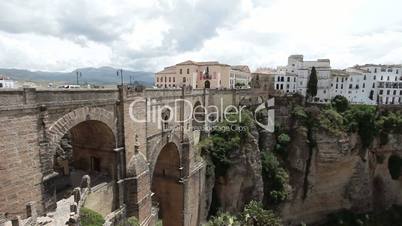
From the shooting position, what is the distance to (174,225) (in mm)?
24953

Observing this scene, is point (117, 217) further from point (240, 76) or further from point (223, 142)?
point (240, 76)

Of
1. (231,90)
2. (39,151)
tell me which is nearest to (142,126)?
(39,151)

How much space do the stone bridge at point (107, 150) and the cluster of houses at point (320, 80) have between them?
24077 mm

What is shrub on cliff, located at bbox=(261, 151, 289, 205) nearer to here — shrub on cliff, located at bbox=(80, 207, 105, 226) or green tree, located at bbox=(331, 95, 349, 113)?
green tree, located at bbox=(331, 95, 349, 113)

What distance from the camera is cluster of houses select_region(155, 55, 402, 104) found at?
53.1 m

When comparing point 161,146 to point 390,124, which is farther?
point 390,124

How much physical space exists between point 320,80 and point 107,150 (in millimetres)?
47628

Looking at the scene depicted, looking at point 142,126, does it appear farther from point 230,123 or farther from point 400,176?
point 400,176

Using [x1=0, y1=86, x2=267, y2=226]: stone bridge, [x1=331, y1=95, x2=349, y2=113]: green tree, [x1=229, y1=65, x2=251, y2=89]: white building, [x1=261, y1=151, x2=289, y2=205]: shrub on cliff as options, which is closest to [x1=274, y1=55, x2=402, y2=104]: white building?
[x1=229, y1=65, x2=251, y2=89]: white building

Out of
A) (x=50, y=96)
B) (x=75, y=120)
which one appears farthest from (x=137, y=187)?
(x=50, y=96)

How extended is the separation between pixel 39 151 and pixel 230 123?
22.9 m

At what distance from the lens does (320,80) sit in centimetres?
5319

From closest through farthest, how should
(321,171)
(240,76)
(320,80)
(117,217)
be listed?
(117,217) → (321,171) → (320,80) → (240,76)

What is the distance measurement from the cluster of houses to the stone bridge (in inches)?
948
